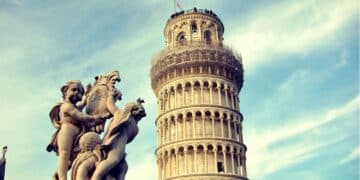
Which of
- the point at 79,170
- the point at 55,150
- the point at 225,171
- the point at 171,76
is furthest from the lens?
the point at 171,76

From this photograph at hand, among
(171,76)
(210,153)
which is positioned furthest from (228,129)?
(171,76)

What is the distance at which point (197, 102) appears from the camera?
50781 millimetres

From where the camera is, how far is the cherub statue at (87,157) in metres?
7.85

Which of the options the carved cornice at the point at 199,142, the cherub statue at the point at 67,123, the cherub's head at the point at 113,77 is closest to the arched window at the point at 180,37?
the carved cornice at the point at 199,142

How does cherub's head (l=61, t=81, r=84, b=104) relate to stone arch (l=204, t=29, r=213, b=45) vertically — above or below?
below

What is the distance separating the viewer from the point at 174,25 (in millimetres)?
56062

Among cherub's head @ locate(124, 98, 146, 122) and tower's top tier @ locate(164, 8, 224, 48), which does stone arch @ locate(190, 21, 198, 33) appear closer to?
tower's top tier @ locate(164, 8, 224, 48)

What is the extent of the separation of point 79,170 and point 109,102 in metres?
1.35

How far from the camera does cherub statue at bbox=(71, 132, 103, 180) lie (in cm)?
785

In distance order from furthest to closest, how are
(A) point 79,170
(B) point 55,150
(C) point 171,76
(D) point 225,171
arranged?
(C) point 171,76, (D) point 225,171, (B) point 55,150, (A) point 79,170

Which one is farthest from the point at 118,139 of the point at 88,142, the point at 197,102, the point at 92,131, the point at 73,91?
the point at 197,102

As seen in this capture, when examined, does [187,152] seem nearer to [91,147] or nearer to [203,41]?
[203,41]

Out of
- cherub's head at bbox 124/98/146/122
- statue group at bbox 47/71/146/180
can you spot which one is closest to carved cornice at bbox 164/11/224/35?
statue group at bbox 47/71/146/180

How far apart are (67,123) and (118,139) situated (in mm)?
955
